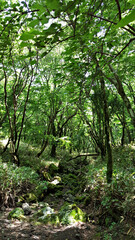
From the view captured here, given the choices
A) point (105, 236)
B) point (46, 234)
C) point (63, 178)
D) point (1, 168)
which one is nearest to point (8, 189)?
point (1, 168)

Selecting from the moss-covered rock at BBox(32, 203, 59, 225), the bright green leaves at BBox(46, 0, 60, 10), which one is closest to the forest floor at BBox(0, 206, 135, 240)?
the moss-covered rock at BBox(32, 203, 59, 225)

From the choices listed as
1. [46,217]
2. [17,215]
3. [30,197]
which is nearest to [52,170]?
[30,197]

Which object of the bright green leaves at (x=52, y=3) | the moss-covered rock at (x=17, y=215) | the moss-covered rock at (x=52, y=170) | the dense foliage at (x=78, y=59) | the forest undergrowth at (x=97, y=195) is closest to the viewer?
the bright green leaves at (x=52, y=3)

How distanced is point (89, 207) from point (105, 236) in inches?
70.1

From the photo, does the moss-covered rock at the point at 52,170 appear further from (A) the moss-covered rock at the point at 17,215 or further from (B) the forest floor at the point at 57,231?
(B) the forest floor at the point at 57,231

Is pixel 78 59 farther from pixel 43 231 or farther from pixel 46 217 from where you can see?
pixel 46 217

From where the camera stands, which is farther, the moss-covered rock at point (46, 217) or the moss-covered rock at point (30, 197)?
the moss-covered rock at point (30, 197)

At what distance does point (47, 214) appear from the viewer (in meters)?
5.00

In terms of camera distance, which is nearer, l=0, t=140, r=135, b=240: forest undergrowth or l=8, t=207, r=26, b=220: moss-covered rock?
l=0, t=140, r=135, b=240: forest undergrowth

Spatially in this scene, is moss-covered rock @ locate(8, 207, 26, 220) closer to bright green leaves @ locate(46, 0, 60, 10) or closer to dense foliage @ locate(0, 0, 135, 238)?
dense foliage @ locate(0, 0, 135, 238)

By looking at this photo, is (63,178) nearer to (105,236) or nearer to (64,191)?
(64,191)

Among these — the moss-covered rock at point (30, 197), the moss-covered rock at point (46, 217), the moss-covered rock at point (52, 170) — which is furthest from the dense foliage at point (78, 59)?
the moss-covered rock at point (46, 217)

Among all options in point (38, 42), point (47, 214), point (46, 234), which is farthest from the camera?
point (47, 214)

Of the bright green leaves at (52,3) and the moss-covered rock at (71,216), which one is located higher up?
the bright green leaves at (52,3)
